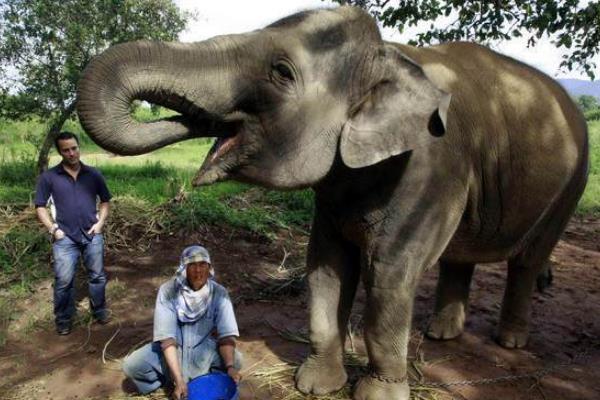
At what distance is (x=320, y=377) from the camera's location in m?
3.34

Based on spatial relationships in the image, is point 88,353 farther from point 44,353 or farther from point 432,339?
point 432,339

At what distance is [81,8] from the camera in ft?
32.0

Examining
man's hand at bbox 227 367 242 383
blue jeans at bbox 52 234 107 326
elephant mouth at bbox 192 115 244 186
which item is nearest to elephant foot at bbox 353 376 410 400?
man's hand at bbox 227 367 242 383

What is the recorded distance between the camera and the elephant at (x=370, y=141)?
7.21 feet

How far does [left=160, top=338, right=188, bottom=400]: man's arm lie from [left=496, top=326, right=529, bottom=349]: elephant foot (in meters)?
2.35

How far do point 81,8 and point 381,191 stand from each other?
29.0 feet

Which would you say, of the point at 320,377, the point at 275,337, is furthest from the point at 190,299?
the point at 275,337

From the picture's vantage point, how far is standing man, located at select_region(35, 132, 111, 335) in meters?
4.30

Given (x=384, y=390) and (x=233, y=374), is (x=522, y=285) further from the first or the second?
(x=233, y=374)

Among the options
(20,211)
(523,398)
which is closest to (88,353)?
(523,398)

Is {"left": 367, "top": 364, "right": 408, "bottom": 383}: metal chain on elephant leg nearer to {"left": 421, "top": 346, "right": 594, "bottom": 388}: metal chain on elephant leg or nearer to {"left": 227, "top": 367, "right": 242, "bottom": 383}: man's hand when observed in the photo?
{"left": 421, "top": 346, "right": 594, "bottom": 388}: metal chain on elephant leg

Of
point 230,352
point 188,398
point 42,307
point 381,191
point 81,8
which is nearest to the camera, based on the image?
point 381,191

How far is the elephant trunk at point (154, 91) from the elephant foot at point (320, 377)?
5.58ft

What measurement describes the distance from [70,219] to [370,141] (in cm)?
289
